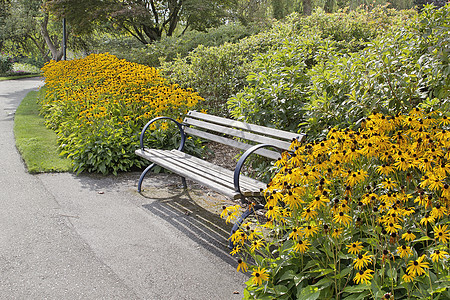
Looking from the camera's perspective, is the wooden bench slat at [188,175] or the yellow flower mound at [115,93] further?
the yellow flower mound at [115,93]

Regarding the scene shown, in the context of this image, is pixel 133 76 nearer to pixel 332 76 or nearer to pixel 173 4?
pixel 332 76

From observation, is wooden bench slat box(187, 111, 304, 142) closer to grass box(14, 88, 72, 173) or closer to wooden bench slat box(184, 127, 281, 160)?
wooden bench slat box(184, 127, 281, 160)

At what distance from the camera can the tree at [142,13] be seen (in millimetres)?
14453

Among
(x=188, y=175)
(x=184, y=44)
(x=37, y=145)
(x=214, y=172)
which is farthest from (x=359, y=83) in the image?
(x=184, y=44)

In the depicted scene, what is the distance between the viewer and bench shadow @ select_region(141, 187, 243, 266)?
351 centimetres

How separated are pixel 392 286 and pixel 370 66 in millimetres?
2406

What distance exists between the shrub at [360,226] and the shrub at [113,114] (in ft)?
10.9

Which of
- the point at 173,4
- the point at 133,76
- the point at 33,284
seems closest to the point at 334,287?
the point at 33,284

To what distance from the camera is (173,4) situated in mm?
16266

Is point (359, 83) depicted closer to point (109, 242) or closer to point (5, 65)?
point (109, 242)

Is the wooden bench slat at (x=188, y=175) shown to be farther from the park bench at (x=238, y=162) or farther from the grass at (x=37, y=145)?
the grass at (x=37, y=145)

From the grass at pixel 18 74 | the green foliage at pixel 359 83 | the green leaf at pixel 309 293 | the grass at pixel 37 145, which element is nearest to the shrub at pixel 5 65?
the grass at pixel 18 74

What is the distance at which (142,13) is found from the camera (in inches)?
579

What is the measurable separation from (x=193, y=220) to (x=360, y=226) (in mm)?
2030
